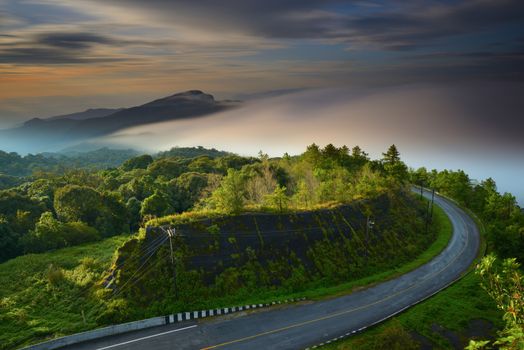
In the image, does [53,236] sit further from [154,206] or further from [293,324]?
[293,324]

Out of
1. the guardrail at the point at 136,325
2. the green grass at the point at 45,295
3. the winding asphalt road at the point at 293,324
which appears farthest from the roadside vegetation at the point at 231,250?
the winding asphalt road at the point at 293,324

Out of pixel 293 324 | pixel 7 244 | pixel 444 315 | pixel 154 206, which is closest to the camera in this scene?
pixel 293 324

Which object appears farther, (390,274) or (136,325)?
(390,274)

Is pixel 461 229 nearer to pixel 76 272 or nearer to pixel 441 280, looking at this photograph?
pixel 441 280

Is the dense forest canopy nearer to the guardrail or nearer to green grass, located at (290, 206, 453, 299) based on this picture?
green grass, located at (290, 206, 453, 299)

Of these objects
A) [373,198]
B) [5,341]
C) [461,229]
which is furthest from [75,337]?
[461,229]

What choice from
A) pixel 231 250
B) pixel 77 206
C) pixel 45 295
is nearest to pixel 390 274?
pixel 231 250

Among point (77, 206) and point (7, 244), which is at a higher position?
point (77, 206)

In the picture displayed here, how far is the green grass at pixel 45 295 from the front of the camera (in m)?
22.3

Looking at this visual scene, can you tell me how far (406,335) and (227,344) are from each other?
37.3 feet

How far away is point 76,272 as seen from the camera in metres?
28.8

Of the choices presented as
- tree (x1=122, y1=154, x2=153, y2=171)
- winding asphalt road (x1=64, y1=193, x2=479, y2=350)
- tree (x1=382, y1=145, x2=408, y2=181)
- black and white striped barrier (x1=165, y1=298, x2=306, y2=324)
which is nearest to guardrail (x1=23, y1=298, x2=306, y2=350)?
black and white striped barrier (x1=165, y1=298, x2=306, y2=324)

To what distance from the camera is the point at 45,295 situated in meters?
26.4

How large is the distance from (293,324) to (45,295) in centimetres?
1797
